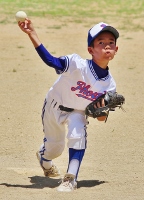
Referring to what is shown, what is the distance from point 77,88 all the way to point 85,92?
0.08 m

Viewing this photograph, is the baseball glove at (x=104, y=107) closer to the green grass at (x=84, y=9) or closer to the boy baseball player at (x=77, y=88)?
the boy baseball player at (x=77, y=88)

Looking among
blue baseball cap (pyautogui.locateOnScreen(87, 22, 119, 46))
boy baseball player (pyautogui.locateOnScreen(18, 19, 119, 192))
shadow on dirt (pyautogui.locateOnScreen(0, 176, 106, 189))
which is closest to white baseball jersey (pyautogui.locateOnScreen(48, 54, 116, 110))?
boy baseball player (pyautogui.locateOnScreen(18, 19, 119, 192))

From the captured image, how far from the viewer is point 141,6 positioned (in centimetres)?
2231

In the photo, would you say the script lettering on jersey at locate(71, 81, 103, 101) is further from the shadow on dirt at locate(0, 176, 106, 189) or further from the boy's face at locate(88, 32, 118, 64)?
the shadow on dirt at locate(0, 176, 106, 189)

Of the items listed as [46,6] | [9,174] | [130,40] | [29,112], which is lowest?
[9,174]

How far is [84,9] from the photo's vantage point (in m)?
21.7

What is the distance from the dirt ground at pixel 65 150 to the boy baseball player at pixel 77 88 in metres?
0.36

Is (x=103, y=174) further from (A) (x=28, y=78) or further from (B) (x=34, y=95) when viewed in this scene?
(A) (x=28, y=78)

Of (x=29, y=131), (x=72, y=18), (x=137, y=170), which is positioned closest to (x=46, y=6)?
(x=72, y=18)

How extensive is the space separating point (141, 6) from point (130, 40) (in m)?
6.69

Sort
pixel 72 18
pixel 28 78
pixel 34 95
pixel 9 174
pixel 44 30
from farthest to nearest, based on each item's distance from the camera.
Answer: pixel 72 18 < pixel 44 30 < pixel 28 78 < pixel 34 95 < pixel 9 174

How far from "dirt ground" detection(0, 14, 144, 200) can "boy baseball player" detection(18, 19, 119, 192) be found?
36 cm

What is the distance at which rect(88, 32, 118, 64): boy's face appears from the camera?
18.7 ft

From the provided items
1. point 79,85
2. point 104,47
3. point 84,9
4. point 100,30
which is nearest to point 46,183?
point 79,85
